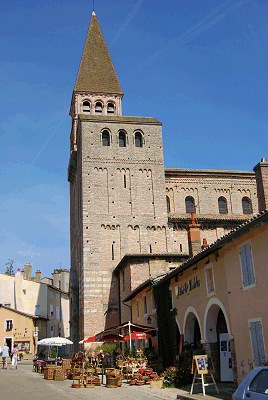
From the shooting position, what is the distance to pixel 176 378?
15727mm

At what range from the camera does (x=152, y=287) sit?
22.1 meters

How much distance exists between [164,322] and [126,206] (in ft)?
52.2

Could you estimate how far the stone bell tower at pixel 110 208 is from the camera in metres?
32.8

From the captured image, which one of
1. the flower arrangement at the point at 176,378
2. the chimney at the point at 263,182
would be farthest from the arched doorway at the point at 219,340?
the chimney at the point at 263,182

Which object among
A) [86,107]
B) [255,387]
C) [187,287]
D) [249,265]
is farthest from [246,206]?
[255,387]

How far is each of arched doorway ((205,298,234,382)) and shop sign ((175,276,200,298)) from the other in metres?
1.25

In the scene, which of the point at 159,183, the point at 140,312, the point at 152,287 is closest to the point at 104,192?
the point at 159,183

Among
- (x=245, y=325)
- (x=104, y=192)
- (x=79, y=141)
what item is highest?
(x=79, y=141)

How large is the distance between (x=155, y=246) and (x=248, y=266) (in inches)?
866

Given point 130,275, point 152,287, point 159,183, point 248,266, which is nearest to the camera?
point 248,266

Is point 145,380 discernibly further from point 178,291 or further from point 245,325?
point 245,325

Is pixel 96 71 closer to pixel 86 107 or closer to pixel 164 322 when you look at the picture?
pixel 86 107

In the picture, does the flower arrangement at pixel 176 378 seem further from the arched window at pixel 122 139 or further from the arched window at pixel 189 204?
the arched window at pixel 122 139

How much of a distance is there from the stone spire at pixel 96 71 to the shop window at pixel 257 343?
37329 millimetres
